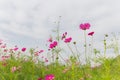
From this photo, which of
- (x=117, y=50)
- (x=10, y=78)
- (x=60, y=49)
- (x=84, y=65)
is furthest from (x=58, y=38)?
(x=10, y=78)

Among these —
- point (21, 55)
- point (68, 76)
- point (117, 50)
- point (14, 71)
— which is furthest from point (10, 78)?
point (21, 55)

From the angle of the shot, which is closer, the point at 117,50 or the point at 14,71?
the point at 14,71

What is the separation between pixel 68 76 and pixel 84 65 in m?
0.58

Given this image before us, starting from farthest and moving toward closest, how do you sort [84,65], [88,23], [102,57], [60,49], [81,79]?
[60,49], [84,65], [88,23], [81,79], [102,57]

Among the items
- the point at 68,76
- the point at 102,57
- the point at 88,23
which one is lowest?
the point at 68,76

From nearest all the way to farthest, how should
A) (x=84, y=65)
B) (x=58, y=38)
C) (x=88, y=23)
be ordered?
1. (x=88, y=23)
2. (x=84, y=65)
3. (x=58, y=38)

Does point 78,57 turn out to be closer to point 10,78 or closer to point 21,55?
point 10,78

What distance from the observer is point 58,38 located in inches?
282

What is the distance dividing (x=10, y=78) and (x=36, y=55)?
2.11m

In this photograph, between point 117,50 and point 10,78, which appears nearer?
point 10,78

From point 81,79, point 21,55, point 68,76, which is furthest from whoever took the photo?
point 21,55

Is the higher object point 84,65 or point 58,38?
point 58,38

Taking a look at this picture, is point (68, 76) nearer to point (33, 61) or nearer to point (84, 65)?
point (84, 65)

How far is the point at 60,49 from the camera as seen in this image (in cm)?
666
